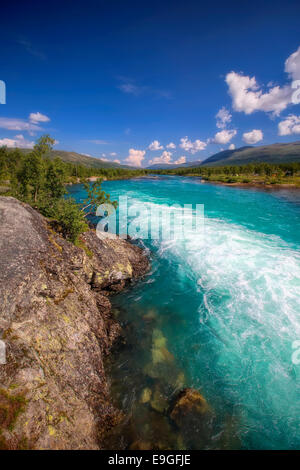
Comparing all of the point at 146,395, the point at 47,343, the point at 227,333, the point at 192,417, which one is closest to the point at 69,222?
the point at 47,343

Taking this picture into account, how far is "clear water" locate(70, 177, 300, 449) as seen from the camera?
7.81 meters

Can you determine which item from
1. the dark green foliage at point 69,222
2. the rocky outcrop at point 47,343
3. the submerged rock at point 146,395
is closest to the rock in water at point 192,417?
the submerged rock at point 146,395

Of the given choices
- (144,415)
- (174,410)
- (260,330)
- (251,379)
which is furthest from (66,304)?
(260,330)

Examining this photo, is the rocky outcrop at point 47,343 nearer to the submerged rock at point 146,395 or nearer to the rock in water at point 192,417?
the submerged rock at point 146,395

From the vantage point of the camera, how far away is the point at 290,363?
33.0ft

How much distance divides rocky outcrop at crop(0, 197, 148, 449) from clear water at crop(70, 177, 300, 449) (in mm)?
1709

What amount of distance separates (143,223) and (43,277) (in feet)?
82.3

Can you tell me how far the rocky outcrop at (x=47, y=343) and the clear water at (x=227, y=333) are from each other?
1.71 meters

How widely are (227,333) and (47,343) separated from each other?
1012 centimetres

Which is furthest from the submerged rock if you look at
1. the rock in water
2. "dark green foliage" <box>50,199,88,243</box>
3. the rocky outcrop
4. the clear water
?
"dark green foliage" <box>50,199,88,243</box>

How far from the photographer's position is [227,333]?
11727 mm

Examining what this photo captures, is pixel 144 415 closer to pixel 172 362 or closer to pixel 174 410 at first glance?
pixel 174 410

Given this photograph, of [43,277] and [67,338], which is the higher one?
[43,277]

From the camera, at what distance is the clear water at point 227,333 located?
7.81m
